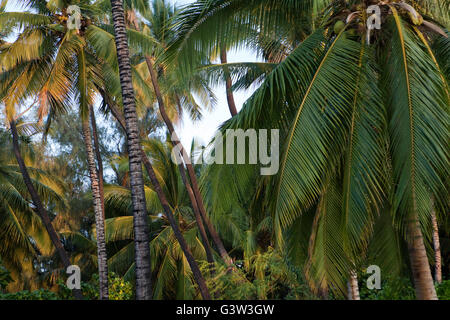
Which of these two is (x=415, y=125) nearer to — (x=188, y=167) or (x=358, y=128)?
(x=358, y=128)

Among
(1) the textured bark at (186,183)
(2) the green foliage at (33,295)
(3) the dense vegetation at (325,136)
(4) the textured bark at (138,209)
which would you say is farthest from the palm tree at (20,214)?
(4) the textured bark at (138,209)

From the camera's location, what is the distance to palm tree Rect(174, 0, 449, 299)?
5.62 metres

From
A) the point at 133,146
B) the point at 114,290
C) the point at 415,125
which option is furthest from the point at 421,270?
the point at 114,290

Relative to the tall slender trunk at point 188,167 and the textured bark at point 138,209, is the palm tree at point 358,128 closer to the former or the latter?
the textured bark at point 138,209

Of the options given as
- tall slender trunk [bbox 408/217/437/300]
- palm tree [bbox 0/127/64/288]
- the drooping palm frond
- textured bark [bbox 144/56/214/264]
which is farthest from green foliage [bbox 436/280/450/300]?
palm tree [bbox 0/127/64/288]

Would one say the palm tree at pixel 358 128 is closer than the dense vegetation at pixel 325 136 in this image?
Yes

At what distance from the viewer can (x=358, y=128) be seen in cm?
610

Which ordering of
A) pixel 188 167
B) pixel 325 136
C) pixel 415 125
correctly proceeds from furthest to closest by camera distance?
pixel 188 167 → pixel 325 136 → pixel 415 125

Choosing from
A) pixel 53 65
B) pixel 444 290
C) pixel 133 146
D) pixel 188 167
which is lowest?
pixel 444 290

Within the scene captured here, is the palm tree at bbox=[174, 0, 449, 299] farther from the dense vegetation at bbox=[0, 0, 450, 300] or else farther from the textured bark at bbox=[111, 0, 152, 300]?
the textured bark at bbox=[111, 0, 152, 300]

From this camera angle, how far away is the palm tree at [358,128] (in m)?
5.62

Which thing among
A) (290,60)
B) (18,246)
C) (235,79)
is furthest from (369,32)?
(18,246)
